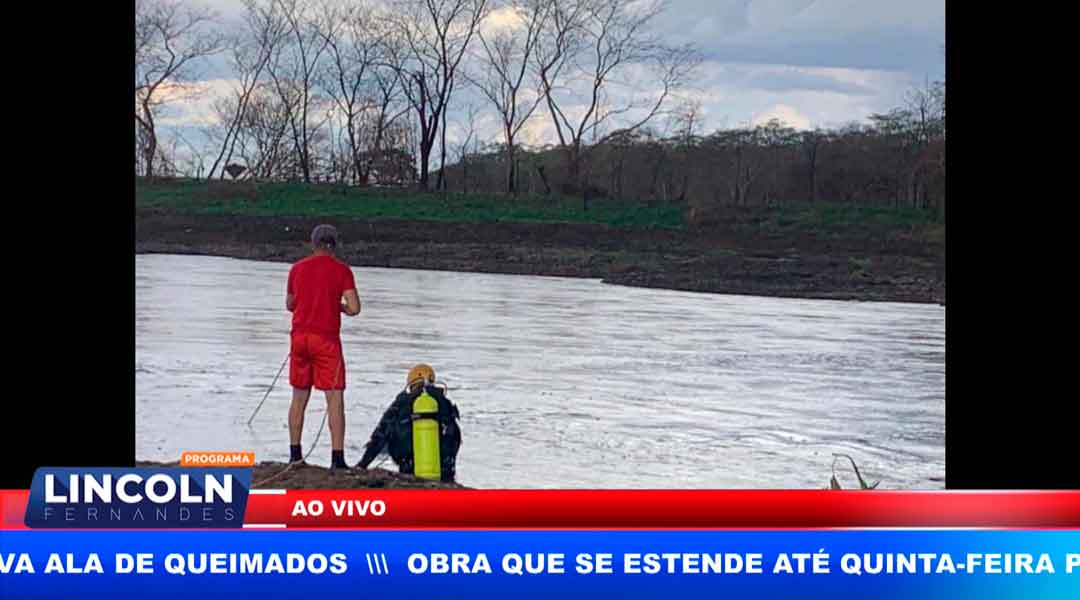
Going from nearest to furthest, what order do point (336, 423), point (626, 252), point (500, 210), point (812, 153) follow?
1. point (336, 423)
2. point (812, 153)
3. point (500, 210)
4. point (626, 252)

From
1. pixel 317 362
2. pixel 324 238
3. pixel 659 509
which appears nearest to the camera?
pixel 659 509

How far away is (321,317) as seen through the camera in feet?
26.5

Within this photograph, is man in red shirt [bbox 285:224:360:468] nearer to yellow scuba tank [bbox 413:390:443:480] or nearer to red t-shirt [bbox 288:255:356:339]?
red t-shirt [bbox 288:255:356:339]

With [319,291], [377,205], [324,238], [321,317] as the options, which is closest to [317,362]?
[321,317]

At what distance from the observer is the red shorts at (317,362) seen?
8.10 m

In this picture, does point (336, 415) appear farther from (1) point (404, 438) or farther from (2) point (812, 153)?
(2) point (812, 153)

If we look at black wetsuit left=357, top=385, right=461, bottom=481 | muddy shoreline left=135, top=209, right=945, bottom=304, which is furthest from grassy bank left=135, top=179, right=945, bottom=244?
black wetsuit left=357, top=385, right=461, bottom=481

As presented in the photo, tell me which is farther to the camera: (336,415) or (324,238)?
(336,415)

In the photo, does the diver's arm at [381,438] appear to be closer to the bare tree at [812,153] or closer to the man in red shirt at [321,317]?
the man in red shirt at [321,317]

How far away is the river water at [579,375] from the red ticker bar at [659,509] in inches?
120

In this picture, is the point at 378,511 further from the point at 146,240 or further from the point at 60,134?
the point at 146,240

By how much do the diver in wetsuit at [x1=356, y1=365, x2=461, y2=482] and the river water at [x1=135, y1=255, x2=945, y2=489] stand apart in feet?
2.13

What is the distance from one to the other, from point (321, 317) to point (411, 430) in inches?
29.2

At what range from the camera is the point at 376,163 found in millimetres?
14156
